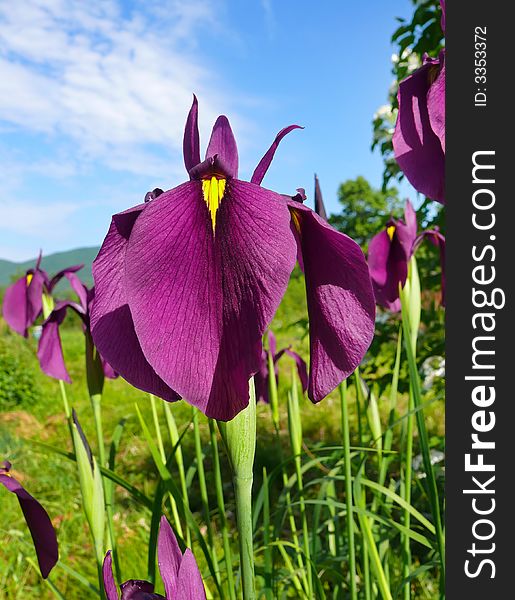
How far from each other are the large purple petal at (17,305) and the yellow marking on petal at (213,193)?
4.21ft

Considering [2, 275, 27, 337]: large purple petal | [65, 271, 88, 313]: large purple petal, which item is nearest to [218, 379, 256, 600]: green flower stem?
[65, 271, 88, 313]: large purple petal

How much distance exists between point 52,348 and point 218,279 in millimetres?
911

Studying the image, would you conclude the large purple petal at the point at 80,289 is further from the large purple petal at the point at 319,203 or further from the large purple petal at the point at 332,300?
the large purple petal at the point at 332,300

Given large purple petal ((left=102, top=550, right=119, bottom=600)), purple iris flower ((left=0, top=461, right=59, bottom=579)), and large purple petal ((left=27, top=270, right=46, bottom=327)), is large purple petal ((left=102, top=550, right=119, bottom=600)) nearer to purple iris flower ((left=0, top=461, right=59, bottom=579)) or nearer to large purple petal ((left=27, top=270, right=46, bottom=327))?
purple iris flower ((left=0, top=461, right=59, bottom=579))

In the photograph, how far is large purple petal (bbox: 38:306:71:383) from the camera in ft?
4.06

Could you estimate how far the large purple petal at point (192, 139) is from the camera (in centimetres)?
55

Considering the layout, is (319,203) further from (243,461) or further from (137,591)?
(137,591)

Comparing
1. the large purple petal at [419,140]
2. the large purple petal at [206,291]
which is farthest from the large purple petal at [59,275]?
the large purple petal at [206,291]

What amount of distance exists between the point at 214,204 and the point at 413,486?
90.7 inches

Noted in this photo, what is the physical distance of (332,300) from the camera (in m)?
0.50

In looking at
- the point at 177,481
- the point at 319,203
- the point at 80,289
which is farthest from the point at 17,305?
the point at 177,481

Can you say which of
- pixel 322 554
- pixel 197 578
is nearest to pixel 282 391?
pixel 322 554

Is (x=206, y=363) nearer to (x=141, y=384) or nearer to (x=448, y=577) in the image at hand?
(x=141, y=384)

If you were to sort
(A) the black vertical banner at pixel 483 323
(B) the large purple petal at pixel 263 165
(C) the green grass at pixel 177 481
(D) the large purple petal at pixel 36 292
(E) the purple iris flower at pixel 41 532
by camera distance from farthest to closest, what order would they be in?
(D) the large purple petal at pixel 36 292 → (C) the green grass at pixel 177 481 → (A) the black vertical banner at pixel 483 323 → (E) the purple iris flower at pixel 41 532 → (B) the large purple petal at pixel 263 165
